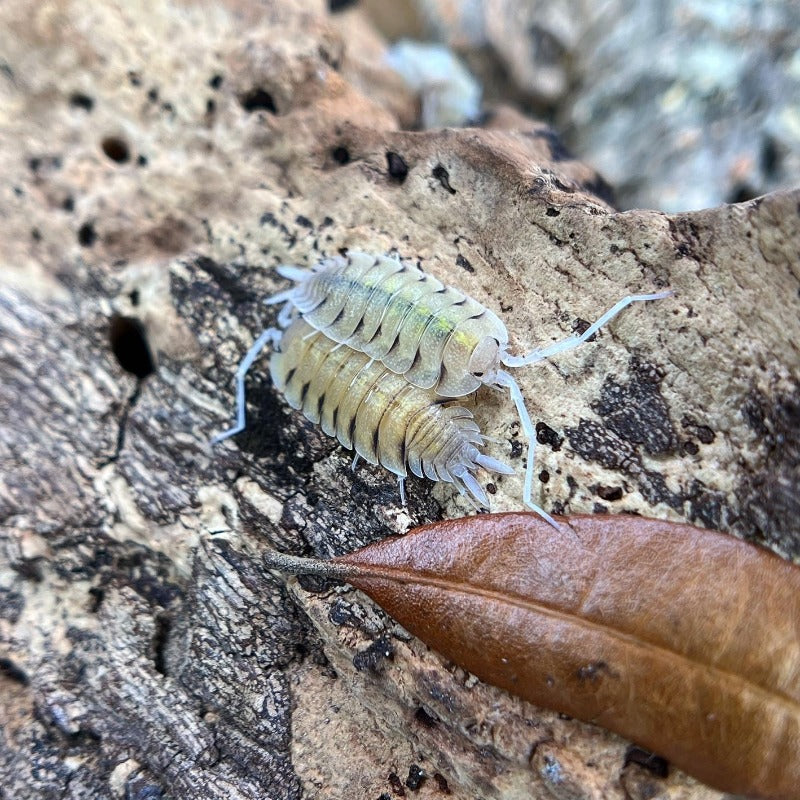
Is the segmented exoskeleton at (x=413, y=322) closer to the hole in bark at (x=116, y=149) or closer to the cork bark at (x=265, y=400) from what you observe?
the cork bark at (x=265, y=400)

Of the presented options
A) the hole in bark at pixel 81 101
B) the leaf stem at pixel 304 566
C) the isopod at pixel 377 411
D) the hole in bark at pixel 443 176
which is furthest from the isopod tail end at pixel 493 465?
the hole in bark at pixel 81 101

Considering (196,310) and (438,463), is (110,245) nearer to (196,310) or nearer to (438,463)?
→ (196,310)

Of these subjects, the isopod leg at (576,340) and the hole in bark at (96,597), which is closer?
the isopod leg at (576,340)

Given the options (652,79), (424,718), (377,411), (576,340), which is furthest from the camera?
(652,79)

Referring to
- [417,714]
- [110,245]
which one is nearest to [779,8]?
[110,245]

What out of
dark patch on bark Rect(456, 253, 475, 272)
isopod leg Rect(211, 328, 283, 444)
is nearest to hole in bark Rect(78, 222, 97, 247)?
isopod leg Rect(211, 328, 283, 444)

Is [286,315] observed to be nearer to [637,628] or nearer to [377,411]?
[377,411]

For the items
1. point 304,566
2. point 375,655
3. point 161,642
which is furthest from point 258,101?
point 375,655
